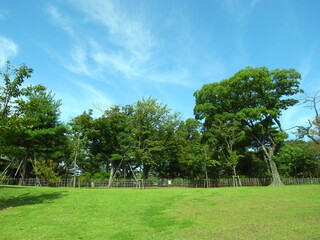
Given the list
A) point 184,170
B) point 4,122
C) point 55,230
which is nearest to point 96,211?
point 55,230

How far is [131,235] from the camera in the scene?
4.97 meters

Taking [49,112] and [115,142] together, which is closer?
[49,112]

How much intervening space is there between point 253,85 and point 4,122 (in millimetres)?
27493

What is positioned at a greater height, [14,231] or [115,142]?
[115,142]

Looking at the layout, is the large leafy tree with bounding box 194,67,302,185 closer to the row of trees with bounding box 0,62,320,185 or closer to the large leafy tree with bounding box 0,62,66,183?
the row of trees with bounding box 0,62,320,185

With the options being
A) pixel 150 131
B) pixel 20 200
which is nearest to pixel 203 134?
pixel 150 131

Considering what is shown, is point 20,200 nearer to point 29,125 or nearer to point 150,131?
point 29,125

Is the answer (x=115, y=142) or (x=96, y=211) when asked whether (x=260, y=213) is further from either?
(x=115, y=142)

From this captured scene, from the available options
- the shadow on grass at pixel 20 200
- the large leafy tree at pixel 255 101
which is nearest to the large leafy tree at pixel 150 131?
the large leafy tree at pixel 255 101

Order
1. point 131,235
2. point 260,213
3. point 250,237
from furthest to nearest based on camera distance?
point 260,213 < point 131,235 < point 250,237

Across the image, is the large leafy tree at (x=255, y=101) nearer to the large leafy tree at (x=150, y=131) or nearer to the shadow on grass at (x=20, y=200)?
the large leafy tree at (x=150, y=131)

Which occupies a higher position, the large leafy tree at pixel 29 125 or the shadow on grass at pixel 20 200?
the large leafy tree at pixel 29 125

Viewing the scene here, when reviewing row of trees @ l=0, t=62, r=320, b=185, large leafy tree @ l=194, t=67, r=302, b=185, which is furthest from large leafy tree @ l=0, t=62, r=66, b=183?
large leafy tree @ l=194, t=67, r=302, b=185

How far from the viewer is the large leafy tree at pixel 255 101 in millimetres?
28300
